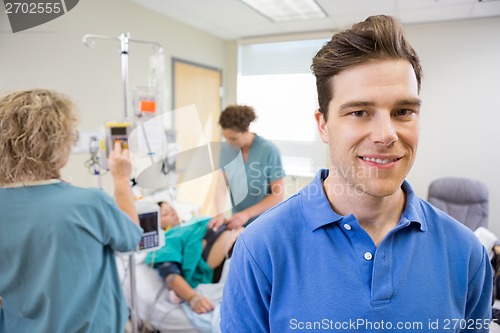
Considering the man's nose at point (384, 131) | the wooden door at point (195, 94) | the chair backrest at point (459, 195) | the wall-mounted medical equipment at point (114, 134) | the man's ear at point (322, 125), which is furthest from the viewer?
the wooden door at point (195, 94)

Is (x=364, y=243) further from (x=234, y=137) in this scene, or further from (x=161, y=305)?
(x=161, y=305)

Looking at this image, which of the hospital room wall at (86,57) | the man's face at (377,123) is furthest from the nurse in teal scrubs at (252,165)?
the man's face at (377,123)

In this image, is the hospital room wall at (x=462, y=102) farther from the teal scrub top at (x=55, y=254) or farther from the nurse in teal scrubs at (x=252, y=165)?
the teal scrub top at (x=55, y=254)

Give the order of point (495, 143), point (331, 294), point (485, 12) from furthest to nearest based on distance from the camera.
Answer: point (495, 143), point (485, 12), point (331, 294)

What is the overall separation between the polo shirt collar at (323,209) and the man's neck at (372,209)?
29 millimetres

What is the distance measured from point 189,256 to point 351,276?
59.7 inches

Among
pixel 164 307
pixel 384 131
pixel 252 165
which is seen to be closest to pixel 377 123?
pixel 384 131

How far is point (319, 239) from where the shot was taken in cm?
76

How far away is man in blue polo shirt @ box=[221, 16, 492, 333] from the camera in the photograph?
0.71 meters

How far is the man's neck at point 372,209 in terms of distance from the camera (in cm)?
79

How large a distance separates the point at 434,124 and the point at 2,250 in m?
3.26

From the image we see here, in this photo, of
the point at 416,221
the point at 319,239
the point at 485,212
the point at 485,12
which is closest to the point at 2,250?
the point at 319,239

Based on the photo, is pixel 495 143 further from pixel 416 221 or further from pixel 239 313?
pixel 239 313

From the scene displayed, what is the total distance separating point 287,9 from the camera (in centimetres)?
307
